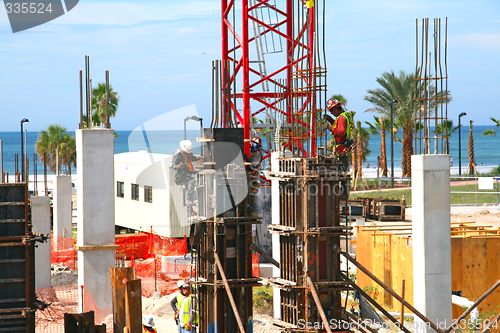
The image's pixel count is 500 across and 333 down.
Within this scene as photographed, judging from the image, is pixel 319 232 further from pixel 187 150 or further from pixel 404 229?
pixel 404 229

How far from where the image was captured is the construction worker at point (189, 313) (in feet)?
36.3

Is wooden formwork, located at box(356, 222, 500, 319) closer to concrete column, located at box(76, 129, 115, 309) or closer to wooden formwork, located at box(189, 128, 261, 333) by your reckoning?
wooden formwork, located at box(189, 128, 261, 333)

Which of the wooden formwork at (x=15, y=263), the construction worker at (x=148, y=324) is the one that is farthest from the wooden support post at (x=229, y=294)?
the wooden formwork at (x=15, y=263)

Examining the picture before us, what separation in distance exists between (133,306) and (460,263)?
895cm

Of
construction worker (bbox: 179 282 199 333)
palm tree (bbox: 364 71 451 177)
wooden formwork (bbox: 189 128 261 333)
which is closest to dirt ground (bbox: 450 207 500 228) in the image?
palm tree (bbox: 364 71 451 177)

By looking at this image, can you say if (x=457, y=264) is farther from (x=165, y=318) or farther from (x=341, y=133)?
(x=165, y=318)

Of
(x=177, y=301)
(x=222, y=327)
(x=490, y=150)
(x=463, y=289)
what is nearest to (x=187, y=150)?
(x=177, y=301)

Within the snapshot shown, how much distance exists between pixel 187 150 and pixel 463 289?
8158 millimetres

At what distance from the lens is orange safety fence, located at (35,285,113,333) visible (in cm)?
1374

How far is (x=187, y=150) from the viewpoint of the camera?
1345cm

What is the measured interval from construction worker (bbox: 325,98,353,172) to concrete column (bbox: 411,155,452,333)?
2254 mm

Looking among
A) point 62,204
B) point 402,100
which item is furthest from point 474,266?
point 402,100

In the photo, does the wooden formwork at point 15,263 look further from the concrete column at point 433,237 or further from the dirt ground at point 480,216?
the dirt ground at point 480,216

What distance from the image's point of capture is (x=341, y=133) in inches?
421
